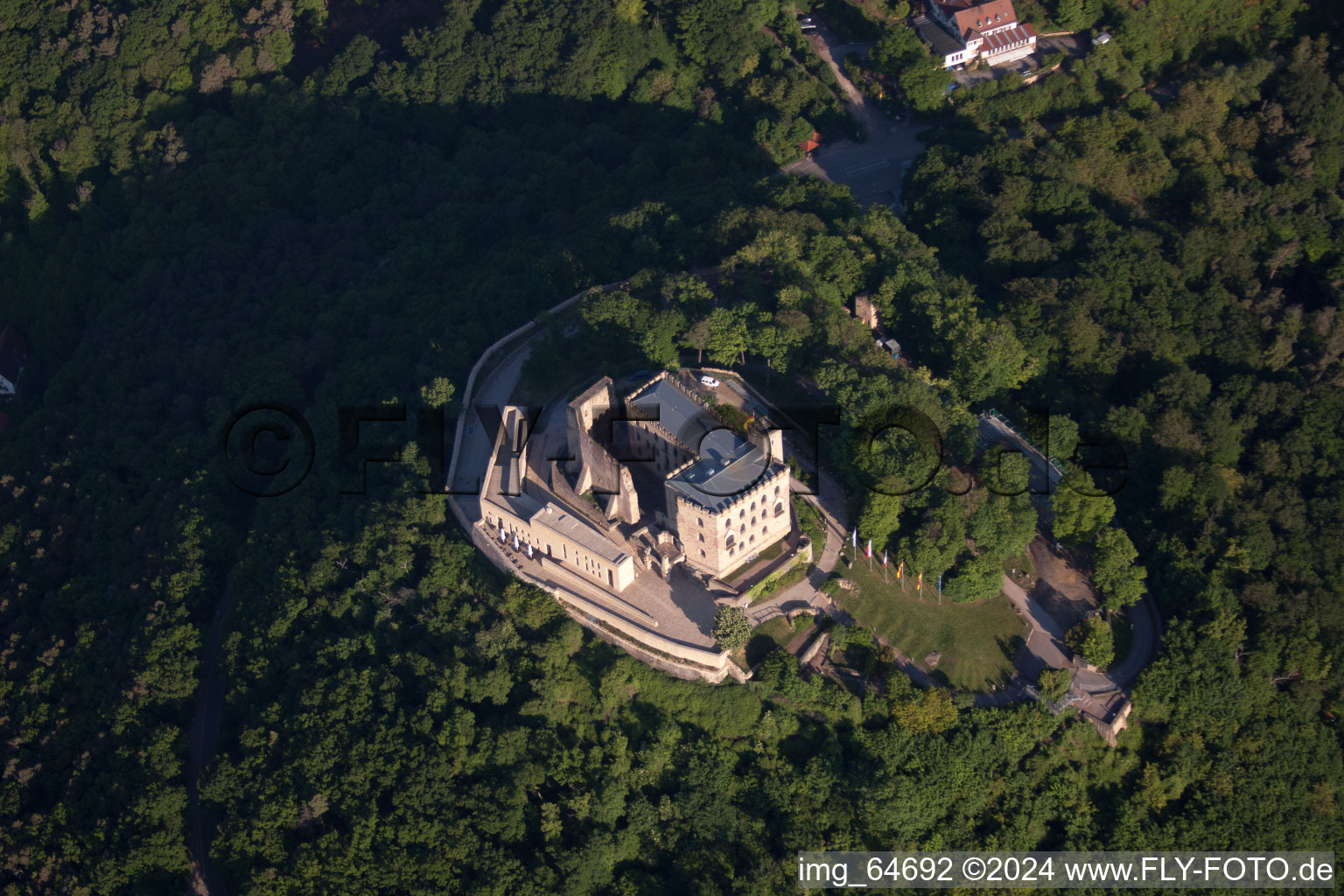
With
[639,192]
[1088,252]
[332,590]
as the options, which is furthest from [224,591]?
[1088,252]

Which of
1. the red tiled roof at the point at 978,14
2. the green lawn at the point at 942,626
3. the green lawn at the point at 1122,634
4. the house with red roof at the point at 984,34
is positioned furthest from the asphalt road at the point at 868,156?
the green lawn at the point at 1122,634

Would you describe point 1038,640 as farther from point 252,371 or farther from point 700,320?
point 252,371

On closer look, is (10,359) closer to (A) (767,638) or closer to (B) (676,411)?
(B) (676,411)

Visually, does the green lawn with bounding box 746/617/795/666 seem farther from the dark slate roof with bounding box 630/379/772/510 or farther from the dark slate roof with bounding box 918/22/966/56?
the dark slate roof with bounding box 918/22/966/56

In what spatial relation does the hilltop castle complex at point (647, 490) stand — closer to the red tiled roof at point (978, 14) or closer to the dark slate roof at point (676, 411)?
the dark slate roof at point (676, 411)

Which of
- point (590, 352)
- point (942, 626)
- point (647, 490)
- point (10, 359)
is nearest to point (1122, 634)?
point (942, 626)

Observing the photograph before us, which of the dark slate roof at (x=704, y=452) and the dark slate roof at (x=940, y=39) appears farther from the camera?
the dark slate roof at (x=940, y=39)

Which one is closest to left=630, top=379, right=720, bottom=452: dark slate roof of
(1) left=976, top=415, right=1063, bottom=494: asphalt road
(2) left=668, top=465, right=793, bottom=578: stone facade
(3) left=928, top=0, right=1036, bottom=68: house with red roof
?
(2) left=668, top=465, right=793, bottom=578: stone facade
